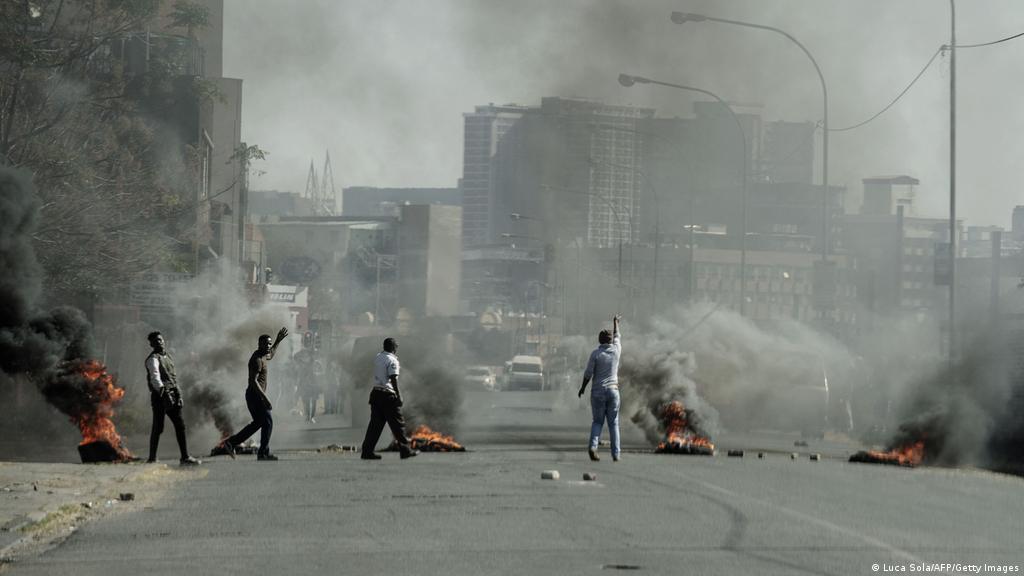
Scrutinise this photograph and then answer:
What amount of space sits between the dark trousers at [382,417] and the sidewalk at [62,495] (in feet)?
8.16

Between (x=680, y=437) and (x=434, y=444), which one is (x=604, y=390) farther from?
(x=434, y=444)

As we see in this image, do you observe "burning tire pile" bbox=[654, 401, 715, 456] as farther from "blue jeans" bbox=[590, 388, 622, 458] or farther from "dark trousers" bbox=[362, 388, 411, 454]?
"dark trousers" bbox=[362, 388, 411, 454]

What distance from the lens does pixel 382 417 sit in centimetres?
1955

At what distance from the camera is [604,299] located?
3644 inches

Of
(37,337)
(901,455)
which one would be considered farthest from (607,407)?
(37,337)

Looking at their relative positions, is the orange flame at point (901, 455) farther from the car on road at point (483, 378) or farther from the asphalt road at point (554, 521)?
the car on road at point (483, 378)

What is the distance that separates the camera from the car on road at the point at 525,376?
236 ft

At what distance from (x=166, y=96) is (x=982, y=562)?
33.6 meters

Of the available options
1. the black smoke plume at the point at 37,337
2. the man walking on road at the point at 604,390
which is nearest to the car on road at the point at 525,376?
the black smoke plume at the point at 37,337

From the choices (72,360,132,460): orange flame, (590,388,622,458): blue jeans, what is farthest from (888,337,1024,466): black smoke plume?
(72,360,132,460): orange flame

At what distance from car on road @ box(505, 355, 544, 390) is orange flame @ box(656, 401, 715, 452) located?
48.9 m

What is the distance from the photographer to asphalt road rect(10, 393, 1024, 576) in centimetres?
973

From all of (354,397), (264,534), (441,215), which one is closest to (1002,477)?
(264,534)

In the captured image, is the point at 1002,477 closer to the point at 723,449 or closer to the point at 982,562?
the point at 723,449
